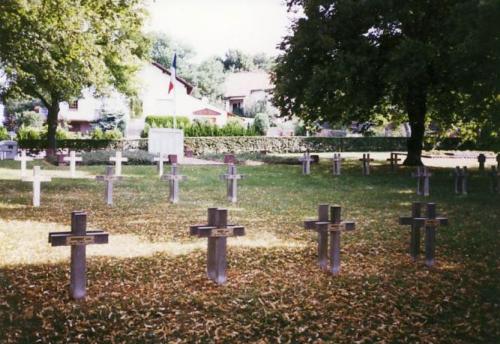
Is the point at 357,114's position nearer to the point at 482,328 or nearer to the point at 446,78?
the point at 446,78

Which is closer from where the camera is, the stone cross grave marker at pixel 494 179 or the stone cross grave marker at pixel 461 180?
the stone cross grave marker at pixel 461 180

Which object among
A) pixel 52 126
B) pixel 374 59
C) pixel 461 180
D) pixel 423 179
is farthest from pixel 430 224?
pixel 52 126

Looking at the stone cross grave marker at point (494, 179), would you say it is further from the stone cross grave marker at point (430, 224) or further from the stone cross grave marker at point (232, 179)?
the stone cross grave marker at point (430, 224)

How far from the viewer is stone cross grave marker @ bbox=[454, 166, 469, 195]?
16.7 meters

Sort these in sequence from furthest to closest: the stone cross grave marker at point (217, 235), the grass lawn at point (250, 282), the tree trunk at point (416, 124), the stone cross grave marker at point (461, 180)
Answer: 1. the tree trunk at point (416, 124)
2. the stone cross grave marker at point (461, 180)
3. the stone cross grave marker at point (217, 235)
4. the grass lawn at point (250, 282)

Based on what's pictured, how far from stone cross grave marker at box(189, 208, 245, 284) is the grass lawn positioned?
21cm

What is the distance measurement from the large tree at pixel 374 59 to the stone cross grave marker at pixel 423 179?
3.40m

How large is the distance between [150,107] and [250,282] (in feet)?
155

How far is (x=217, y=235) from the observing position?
688 cm

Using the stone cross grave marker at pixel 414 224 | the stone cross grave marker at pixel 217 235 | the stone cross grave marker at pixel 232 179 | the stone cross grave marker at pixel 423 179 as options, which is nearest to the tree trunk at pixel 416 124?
the stone cross grave marker at pixel 423 179

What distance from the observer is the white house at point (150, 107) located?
49844 millimetres

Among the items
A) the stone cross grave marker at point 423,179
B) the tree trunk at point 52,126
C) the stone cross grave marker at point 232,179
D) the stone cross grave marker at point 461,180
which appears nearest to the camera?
the stone cross grave marker at point 232,179

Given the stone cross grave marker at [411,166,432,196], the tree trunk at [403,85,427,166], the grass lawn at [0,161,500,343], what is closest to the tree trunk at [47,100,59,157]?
the tree trunk at [403,85,427,166]

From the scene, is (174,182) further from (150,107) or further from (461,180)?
(150,107)
